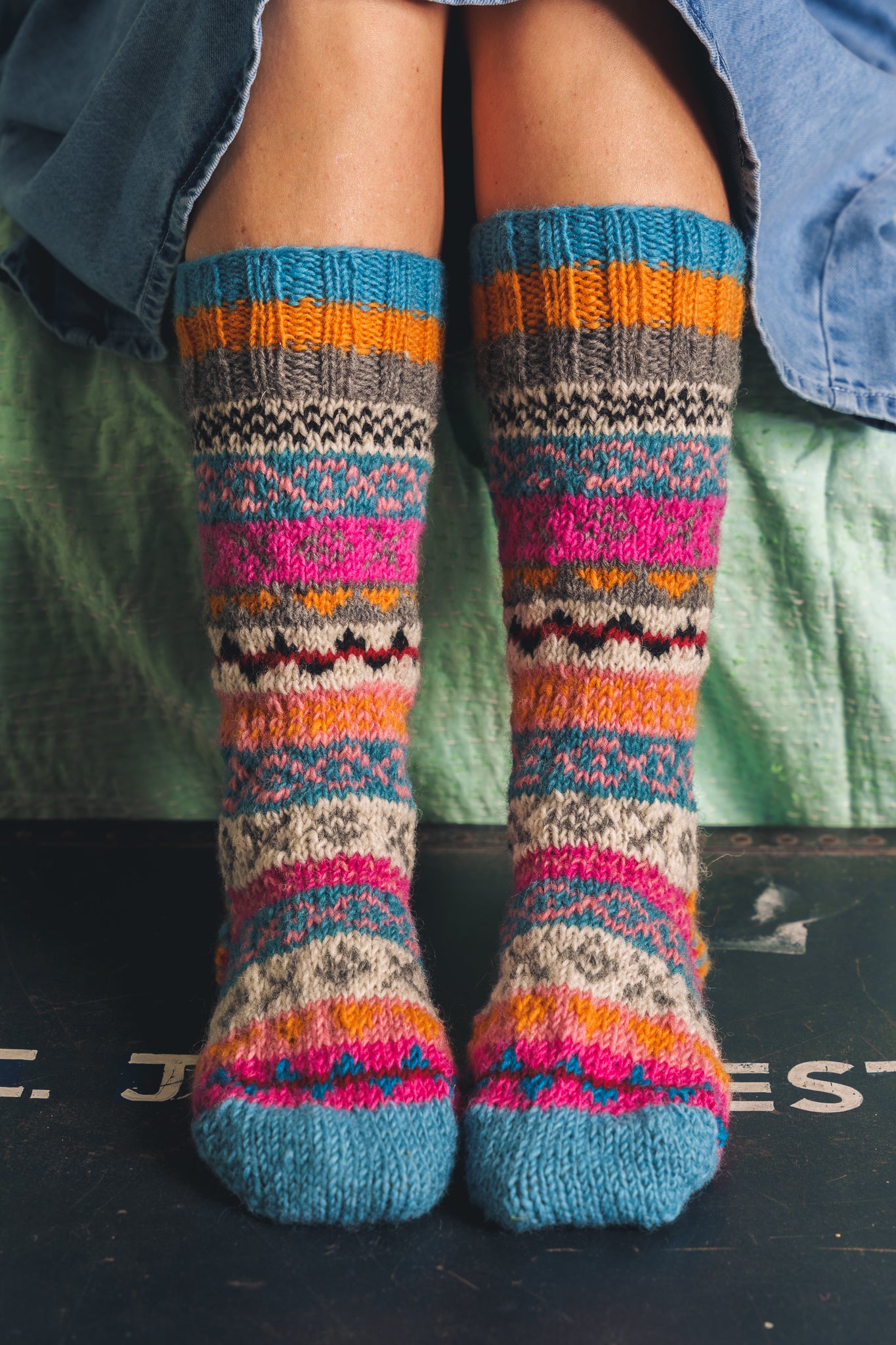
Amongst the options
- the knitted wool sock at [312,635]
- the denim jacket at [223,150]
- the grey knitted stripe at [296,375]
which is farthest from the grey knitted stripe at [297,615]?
the denim jacket at [223,150]

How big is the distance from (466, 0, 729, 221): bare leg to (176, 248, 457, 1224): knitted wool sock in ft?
0.27

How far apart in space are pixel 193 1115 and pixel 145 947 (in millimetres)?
214

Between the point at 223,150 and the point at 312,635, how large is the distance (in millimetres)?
252

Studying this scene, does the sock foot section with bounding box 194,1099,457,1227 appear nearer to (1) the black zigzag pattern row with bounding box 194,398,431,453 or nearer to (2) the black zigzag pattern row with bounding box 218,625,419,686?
(2) the black zigzag pattern row with bounding box 218,625,419,686

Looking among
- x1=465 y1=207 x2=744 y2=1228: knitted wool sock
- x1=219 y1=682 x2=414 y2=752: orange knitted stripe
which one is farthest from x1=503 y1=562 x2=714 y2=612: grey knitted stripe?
x1=219 y1=682 x2=414 y2=752: orange knitted stripe

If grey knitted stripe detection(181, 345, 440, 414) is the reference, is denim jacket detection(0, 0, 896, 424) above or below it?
above

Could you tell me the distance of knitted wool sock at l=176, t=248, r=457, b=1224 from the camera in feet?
1.76

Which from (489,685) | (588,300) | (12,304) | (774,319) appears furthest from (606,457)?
(12,304)

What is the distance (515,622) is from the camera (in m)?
0.64

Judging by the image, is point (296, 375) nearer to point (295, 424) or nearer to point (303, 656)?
point (295, 424)

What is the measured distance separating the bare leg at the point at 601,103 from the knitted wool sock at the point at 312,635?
0.08 metres

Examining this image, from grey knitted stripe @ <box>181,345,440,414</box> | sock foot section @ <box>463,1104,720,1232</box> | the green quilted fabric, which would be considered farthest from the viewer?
the green quilted fabric

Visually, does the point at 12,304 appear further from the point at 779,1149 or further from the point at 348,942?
the point at 779,1149

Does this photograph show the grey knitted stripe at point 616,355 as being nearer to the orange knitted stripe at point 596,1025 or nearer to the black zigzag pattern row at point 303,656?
the black zigzag pattern row at point 303,656
